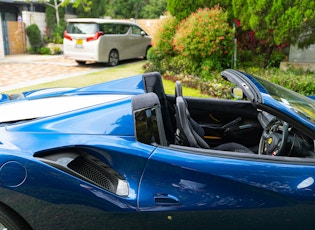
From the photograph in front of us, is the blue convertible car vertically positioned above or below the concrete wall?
below

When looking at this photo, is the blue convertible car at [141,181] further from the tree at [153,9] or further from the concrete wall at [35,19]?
the tree at [153,9]

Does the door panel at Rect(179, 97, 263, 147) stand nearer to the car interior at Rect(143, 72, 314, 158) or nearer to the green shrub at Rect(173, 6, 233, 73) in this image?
the car interior at Rect(143, 72, 314, 158)

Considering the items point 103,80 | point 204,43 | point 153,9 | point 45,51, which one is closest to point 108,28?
point 103,80

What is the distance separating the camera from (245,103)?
3336 mm

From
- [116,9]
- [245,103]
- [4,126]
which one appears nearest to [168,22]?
[245,103]

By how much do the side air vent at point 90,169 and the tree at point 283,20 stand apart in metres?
6.47

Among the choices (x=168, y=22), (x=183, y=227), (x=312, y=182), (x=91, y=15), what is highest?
(x=91, y=15)

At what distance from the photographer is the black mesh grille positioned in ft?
6.32

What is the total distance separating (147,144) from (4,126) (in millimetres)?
1016

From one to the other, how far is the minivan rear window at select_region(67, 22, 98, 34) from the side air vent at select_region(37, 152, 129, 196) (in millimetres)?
10690

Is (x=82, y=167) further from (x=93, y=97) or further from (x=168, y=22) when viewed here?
(x=168, y=22)

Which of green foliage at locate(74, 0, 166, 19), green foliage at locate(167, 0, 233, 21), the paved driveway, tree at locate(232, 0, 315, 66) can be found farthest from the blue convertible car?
green foliage at locate(74, 0, 166, 19)

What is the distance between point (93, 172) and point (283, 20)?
6601 mm

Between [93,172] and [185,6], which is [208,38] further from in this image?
[93,172]
